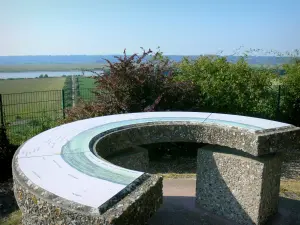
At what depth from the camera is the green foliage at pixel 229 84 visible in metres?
9.77

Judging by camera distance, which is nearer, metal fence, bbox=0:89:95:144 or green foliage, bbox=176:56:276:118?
green foliage, bbox=176:56:276:118

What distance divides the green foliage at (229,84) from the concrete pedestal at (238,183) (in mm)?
5238

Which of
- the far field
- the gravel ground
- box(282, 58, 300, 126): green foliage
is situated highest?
box(282, 58, 300, 126): green foliage

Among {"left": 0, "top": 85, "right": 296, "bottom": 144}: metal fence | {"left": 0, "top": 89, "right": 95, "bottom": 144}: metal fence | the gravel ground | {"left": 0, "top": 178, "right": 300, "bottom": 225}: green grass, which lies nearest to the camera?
the gravel ground

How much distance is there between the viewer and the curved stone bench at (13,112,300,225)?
214cm

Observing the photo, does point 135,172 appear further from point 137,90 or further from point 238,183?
point 137,90

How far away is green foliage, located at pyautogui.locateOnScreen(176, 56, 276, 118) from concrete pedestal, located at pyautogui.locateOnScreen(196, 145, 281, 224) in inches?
206

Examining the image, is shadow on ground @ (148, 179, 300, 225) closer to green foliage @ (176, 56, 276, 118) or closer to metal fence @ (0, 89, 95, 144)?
green foliage @ (176, 56, 276, 118)

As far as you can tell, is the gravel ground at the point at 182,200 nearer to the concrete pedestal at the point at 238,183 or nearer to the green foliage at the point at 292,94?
the concrete pedestal at the point at 238,183

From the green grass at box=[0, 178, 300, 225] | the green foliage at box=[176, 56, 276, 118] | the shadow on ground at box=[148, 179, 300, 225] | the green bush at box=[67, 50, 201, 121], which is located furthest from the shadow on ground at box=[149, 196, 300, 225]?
the green foliage at box=[176, 56, 276, 118]

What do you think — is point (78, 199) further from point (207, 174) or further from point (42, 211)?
point (207, 174)

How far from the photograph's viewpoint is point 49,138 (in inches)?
146

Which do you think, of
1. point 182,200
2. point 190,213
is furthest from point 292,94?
point 190,213

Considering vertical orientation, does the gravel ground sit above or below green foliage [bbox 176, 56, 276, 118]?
below
